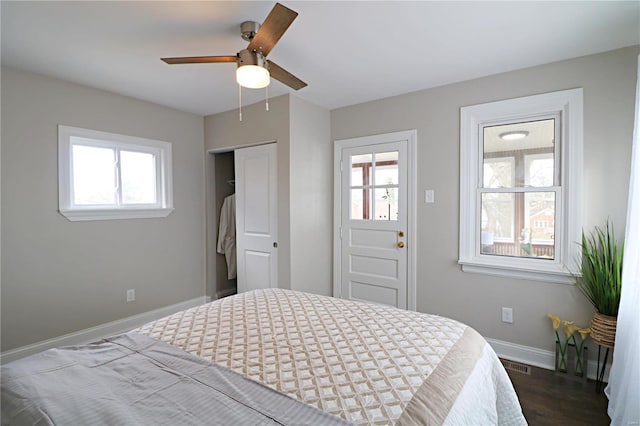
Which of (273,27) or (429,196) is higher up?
(273,27)

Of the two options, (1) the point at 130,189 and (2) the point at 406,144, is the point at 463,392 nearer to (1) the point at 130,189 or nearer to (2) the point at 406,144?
(2) the point at 406,144

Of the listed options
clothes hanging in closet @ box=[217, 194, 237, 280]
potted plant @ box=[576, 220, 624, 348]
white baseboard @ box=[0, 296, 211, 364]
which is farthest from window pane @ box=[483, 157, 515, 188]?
white baseboard @ box=[0, 296, 211, 364]

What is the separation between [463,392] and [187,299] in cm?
341

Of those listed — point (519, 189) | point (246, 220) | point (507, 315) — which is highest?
point (519, 189)

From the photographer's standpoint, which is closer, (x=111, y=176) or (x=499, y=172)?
(x=499, y=172)

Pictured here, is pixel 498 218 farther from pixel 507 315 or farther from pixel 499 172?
pixel 507 315

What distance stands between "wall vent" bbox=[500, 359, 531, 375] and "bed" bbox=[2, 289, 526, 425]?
53.5 inches

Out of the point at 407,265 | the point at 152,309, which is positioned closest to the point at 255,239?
the point at 152,309

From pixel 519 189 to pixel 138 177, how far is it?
3716mm

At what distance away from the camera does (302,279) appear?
323 cm

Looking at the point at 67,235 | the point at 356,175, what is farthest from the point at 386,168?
the point at 67,235

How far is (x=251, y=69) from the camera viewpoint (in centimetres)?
170

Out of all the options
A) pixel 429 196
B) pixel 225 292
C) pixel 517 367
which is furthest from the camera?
pixel 225 292

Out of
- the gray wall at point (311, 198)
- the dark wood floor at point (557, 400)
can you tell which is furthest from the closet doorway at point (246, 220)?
the dark wood floor at point (557, 400)
